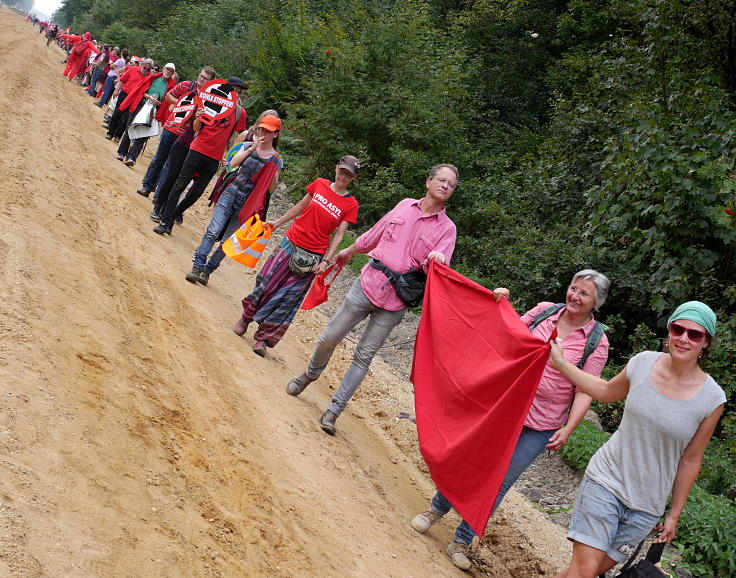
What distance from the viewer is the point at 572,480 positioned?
9.16 metres

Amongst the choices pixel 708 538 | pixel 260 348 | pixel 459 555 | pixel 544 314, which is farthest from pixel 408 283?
pixel 708 538

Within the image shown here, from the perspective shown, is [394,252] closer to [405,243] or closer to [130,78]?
[405,243]

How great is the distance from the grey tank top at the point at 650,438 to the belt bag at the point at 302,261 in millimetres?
4260

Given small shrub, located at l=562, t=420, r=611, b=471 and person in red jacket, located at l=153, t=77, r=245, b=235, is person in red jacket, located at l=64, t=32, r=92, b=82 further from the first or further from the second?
small shrub, located at l=562, t=420, r=611, b=471

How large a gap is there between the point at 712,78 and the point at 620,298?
136 inches

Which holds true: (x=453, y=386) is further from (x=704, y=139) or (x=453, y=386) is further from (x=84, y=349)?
(x=704, y=139)

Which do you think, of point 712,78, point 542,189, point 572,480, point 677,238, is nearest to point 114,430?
point 572,480

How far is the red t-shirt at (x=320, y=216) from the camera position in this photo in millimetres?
→ 8156

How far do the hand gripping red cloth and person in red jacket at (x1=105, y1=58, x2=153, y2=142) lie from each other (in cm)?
1190

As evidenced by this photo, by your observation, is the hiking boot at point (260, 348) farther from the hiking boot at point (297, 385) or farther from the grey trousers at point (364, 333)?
the grey trousers at point (364, 333)

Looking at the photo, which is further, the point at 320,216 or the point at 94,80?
the point at 94,80

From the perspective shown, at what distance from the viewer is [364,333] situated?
22.8 feet

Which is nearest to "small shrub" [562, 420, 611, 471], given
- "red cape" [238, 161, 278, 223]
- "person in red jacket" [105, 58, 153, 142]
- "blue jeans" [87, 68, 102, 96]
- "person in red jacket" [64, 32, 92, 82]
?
"red cape" [238, 161, 278, 223]

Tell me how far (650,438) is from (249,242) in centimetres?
552
